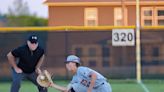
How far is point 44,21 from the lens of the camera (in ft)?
196

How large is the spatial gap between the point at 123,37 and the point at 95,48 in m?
1.00

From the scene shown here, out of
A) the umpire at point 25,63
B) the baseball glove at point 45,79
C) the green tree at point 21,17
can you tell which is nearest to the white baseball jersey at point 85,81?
the baseball glove at point 45,79

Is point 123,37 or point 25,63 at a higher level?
point 123,37

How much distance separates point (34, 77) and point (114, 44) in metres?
8.18

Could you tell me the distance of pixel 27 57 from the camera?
11.8m

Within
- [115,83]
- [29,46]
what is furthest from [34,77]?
[115,83]

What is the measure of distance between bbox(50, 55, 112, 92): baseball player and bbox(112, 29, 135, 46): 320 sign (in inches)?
396

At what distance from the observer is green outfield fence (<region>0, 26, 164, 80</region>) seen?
19797 millimetres

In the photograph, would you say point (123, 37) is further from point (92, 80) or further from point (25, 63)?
point (92, 80)

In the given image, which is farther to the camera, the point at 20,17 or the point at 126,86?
the point at 20,17

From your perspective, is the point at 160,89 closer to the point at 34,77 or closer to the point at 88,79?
the point at 34,77

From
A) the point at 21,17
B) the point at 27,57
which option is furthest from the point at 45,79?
the point at 21,17

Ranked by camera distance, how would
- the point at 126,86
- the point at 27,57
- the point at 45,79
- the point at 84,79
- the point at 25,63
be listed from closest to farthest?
the point at 84,79
the point at 45,79
the point at 27,57
the point at 25,63
the point at 126,86

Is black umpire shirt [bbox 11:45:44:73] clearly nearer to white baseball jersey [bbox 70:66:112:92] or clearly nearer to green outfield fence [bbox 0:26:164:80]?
white baseball jersey [bbox 70:66:112:92]
